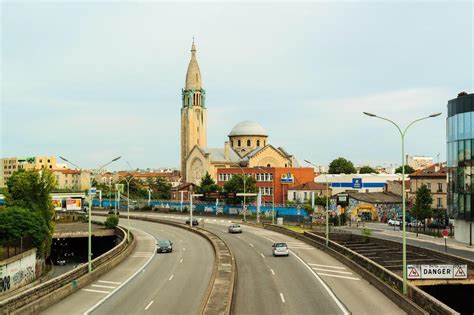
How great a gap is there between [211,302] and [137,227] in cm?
5819

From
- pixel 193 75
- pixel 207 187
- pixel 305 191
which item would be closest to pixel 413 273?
pixel 207 187

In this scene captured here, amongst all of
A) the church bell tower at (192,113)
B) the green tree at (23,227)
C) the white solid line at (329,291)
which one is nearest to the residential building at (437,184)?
the white solid line at (329,291)

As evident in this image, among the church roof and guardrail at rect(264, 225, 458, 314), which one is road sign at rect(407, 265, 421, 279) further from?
the church roof

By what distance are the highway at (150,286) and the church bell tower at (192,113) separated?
89.7m

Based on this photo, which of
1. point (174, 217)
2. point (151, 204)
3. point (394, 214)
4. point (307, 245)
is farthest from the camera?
point (151, 204)

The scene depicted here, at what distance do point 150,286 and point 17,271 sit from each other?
2062cm

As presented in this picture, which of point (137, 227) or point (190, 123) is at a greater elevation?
point (190, 123)

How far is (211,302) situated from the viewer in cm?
2875

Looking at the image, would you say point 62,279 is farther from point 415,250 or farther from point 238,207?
point 238,207

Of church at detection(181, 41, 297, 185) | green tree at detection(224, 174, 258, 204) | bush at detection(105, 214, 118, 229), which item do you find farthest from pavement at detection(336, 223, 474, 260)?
church at detection(181, 41, 297, 185)

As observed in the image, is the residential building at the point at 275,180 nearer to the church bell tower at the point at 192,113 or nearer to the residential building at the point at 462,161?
the church bell tower at the point at 192,113

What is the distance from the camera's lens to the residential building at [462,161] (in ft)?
199

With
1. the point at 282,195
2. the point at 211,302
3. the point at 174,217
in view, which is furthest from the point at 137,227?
the point at 211,302

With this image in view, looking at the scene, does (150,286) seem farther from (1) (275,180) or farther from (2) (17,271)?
(1) (275,180)
